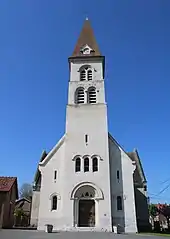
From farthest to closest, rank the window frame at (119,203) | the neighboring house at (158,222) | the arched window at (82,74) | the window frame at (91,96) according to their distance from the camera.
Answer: the arched window at (82,74) < the neighboring house at (158,222) < the window frame at (91,96) < the window frame at (119,203)

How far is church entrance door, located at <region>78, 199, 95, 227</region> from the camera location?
94.2ft

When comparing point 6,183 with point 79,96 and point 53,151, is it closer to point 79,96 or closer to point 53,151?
point 53,151

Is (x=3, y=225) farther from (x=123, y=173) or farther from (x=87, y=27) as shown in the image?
(x=87, y=27)

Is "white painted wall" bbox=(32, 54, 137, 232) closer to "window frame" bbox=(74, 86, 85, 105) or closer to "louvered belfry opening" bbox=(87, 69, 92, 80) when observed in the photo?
"window frame" bbox=(74, 86, 85, 105)

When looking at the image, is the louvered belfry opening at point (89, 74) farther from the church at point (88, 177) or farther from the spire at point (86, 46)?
the spire at point (86, 46)

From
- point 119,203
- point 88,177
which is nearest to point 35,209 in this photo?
point 88,177

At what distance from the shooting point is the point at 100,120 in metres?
33.0

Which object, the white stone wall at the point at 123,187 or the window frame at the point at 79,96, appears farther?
the window frame at the point at 79,96

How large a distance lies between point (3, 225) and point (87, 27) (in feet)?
120

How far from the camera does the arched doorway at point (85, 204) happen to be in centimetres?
2867

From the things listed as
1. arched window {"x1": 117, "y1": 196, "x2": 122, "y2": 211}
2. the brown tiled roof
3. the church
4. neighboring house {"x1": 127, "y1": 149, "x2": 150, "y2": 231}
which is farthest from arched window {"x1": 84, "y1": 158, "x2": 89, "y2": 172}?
the brown tiled roof

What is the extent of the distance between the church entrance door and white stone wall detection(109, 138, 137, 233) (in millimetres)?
2549

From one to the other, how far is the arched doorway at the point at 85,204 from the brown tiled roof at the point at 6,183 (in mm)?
9525

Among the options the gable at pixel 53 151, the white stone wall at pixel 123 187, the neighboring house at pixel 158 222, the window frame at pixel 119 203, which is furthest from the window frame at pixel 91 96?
the neighboring house at pixel 158 222
